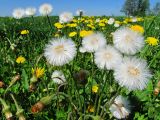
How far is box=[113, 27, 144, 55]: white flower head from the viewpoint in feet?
6.21

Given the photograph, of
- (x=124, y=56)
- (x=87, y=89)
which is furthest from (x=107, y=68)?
(x=87, y=89)

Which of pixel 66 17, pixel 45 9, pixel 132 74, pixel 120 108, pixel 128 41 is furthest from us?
pixel 66 17

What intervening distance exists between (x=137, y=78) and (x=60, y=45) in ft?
1.44

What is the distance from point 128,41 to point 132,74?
0.61ft

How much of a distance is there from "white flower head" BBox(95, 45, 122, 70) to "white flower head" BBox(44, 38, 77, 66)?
16cm

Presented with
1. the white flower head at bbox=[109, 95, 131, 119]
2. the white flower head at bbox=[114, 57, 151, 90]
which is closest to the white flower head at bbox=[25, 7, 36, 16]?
the white flower head at bbox=[109, 95, 131, 119]

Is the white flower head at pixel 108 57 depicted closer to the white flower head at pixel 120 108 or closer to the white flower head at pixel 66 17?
the white flower head at pixel 120 108

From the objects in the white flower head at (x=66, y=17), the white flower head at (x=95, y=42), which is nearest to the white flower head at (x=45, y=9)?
the white flower head at (x=66, y=17)

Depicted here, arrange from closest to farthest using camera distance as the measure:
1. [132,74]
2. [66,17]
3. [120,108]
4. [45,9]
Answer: [132,74], [120,108], [45,9], [66,17]

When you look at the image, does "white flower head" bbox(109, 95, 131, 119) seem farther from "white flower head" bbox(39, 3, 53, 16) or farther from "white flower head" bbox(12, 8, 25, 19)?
"white flower head" bbox(12, 8, 25, 19)

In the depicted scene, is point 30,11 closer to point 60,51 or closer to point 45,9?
point 45,9

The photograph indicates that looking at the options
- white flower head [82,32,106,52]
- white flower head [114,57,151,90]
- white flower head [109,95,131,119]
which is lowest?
white flower head [109,95,131,119]

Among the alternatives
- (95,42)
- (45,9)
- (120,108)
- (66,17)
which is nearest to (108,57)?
(95,42)

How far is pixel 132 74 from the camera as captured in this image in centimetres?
180
